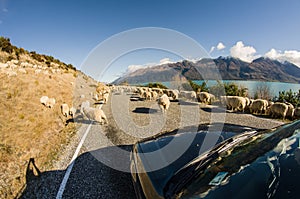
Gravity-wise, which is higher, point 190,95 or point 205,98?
point 190,95

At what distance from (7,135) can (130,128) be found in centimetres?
387

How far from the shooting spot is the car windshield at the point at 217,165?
1278mm

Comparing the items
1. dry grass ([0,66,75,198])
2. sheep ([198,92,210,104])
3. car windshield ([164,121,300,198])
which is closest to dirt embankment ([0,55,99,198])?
dry grass ([0,66,75,198])

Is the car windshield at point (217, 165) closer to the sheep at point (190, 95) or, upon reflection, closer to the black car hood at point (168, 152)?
the black car hood at point (168, 152)

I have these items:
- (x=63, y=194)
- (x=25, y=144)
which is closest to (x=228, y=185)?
(x=63, y=194)

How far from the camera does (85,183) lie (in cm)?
257

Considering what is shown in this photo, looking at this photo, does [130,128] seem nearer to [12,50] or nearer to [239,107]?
[239,107]

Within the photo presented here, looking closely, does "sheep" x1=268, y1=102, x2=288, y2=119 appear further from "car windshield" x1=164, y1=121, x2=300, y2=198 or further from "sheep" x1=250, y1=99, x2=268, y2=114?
"car windshield" x1=164, y1=121, x2=300, y2=198

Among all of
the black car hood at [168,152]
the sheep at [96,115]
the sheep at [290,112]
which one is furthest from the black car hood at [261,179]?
the sheep at [290,112]

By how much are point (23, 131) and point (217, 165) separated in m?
6.25

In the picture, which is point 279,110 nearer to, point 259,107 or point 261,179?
point 259,107

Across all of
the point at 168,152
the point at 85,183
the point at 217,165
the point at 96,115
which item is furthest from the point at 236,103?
the point at 85,183

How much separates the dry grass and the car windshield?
2951 millimetres

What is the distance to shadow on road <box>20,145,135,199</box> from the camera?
7.75ft
